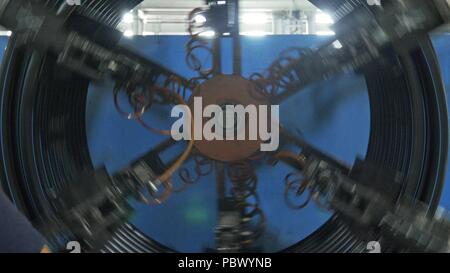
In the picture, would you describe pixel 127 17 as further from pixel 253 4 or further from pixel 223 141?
pixel 223 141

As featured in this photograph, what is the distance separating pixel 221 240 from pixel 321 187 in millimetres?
393

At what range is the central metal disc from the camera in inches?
56.7

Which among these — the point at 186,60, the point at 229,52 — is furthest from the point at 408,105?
the point at 186,60

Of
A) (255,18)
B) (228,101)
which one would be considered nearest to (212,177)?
(228,101)

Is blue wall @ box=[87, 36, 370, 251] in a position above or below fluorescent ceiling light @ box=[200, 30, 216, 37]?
below

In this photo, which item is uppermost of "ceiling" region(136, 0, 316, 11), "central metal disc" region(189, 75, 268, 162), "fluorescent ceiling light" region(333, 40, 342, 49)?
"ceiling" region(136, 0, 316, 11)

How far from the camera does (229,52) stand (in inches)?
57.7

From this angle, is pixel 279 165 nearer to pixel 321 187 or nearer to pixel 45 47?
pixel 321 187

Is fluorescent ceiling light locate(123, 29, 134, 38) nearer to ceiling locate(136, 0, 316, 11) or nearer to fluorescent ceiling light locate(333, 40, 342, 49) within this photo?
ceiling locate(136, 0, 316, 11)

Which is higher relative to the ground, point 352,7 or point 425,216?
point 352,7

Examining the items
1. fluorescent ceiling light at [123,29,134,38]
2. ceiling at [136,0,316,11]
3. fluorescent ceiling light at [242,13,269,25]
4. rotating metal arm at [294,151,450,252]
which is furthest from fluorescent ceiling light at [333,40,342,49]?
fluorescent ceiling light at [123,29,134,38]

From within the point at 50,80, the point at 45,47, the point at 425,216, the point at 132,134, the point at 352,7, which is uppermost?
the point at 352,7

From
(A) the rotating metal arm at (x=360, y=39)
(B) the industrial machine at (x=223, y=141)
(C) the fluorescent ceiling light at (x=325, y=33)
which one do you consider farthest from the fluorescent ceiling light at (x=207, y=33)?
(C) the fluorescent ceiling light at (x=325, y=33)

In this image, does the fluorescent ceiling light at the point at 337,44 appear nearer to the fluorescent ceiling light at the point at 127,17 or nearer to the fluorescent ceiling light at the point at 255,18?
the fluorescent ceiling light at the point at 255,18
